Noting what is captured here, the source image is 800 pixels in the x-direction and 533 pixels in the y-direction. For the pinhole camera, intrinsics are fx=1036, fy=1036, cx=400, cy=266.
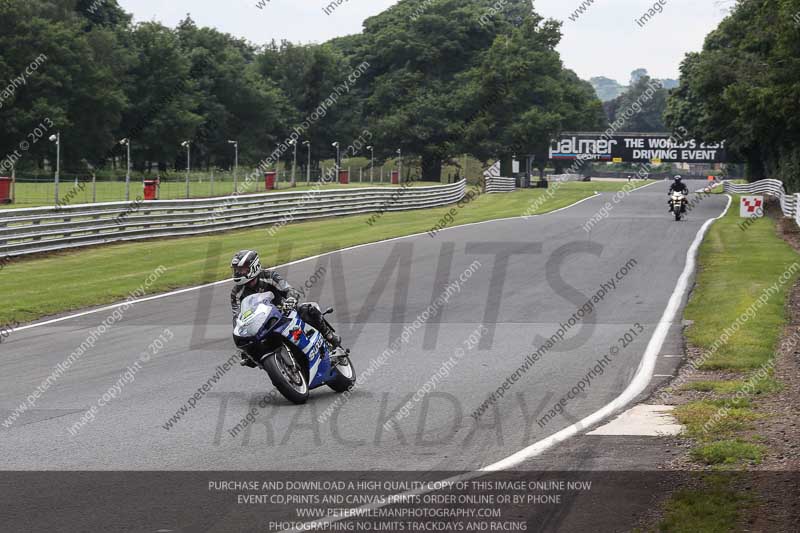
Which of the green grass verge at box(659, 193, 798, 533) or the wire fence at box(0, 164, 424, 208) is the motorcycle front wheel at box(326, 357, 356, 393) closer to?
the green grass verge at box(659, 193, 798, 533)

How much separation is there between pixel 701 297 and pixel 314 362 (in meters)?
9.33

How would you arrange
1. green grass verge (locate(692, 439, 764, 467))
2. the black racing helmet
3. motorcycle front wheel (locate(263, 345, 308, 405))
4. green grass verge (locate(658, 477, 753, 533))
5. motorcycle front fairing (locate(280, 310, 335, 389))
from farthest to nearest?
the black racing helmet
motorcycle front fairing (locate(280, 310, 335, 389))
motorcycle front wheel (locate(263, 345, 308, 405))
green grass verge (locate(692, 439, 764, 467))
green grass verge (locate(658, 477, 753, 533))

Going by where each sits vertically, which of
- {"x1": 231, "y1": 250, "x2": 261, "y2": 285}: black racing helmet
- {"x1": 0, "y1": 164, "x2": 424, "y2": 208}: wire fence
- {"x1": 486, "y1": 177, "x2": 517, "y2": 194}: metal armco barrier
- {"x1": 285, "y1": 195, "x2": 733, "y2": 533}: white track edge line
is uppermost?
{"x1": 486, "y1": 177, "x2": 517, "y2": 194}: metal armco barrier

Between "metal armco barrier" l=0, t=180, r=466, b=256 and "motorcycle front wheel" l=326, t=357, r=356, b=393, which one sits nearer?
"motorcycle front wheel" l=326, t=357, r=356, b=393

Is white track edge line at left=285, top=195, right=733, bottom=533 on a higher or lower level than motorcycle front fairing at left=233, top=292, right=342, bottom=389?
lower

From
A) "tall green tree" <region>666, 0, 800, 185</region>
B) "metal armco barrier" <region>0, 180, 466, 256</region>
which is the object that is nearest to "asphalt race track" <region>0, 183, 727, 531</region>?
"metal armco barrier" <region>0, 180, 466, 256</region>

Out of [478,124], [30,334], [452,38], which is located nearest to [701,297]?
[30,334]

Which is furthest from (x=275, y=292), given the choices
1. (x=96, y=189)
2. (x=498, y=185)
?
(x=498, y=185)

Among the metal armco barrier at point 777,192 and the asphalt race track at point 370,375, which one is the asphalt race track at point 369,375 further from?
the metal armco barrier at point 777,192

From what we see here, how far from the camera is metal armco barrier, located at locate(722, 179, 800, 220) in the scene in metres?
36.5

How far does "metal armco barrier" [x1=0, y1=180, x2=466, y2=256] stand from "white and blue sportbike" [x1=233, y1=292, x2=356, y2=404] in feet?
47.8

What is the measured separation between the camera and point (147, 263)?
75.5 feet

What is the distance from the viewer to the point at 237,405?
980cm

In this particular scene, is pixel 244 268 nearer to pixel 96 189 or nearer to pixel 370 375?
pixel 370 375
